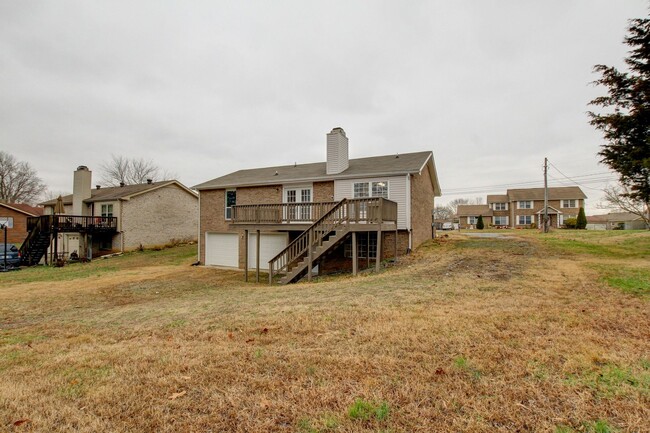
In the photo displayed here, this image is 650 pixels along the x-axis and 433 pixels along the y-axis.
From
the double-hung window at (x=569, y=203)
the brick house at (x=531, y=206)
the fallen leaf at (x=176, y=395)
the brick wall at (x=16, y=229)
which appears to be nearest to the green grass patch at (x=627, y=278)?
the fallen leaf at (x=176, y=395)

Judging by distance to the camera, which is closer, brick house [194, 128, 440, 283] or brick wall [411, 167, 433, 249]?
brick house [194, 128, 440, 283]

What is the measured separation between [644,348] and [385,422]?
400 centimetres

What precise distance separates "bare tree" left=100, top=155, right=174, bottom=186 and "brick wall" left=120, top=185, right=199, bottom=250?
27139 mm

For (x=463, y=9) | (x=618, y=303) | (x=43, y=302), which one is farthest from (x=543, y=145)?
(x=43, y=302)

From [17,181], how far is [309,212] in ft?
216

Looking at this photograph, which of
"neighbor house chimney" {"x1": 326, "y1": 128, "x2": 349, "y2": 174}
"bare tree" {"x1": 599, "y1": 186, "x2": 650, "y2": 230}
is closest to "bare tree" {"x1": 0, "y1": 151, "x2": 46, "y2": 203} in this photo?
"neighbor house chimney" {"x1": 326, "y1": 128, "x2": 349, "y2": 174}

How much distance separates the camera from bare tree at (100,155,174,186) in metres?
54.5

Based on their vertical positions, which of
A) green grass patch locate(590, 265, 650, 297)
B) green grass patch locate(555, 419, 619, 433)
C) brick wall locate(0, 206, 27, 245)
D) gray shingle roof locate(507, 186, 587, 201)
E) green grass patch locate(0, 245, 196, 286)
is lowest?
green grass patch locate(0, 245, 196, 286)

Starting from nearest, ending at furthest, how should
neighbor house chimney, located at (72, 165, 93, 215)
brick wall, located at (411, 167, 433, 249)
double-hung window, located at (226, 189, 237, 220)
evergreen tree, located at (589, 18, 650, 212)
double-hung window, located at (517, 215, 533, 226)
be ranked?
evergreen tree, located at (589, 18, 650, 212) < brick wall, located at (411, 167, 433, 249) < double-hung window, located at (226, 189, 237, 220) < neighbor house chimney, located at (72, 165, 93, 215) < double-hung window, located at (517, 215, 533, 226)

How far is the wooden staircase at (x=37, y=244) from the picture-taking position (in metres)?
24.8

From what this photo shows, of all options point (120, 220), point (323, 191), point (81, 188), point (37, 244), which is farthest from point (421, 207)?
point (81, 188)

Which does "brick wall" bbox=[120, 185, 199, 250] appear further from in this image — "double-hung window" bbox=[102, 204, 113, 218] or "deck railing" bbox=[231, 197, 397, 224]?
"deck railing" bbox=[231, 197, 397, 224]

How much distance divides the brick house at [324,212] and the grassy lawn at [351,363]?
562 cm

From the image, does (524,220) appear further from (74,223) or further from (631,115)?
(74,223)
